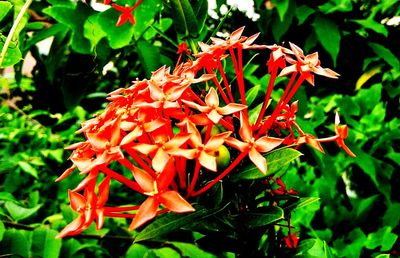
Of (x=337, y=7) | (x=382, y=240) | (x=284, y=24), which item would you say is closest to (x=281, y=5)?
(x=284, y=24)

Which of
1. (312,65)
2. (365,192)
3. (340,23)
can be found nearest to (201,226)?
(312,65)

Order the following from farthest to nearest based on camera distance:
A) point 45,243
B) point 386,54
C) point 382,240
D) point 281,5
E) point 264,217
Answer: point 386,54, point 281,5, point 382,240, point 45,243, point 264,217

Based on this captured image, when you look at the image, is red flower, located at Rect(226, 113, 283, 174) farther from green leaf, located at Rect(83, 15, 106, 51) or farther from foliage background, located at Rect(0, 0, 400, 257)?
green leaf, located at Rect(83, 15, 106, 51)

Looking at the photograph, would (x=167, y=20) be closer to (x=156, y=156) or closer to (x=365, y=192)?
(x=156, y=156)

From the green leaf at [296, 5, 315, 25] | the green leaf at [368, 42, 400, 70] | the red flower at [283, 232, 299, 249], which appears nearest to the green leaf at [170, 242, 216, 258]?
the red flower at [283, 232, 299, 249]

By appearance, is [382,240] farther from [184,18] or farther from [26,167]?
[26,167]

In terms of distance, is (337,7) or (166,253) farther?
(337,7)

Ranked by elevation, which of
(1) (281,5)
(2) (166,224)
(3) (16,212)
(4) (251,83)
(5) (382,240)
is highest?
(1) (281,5)
